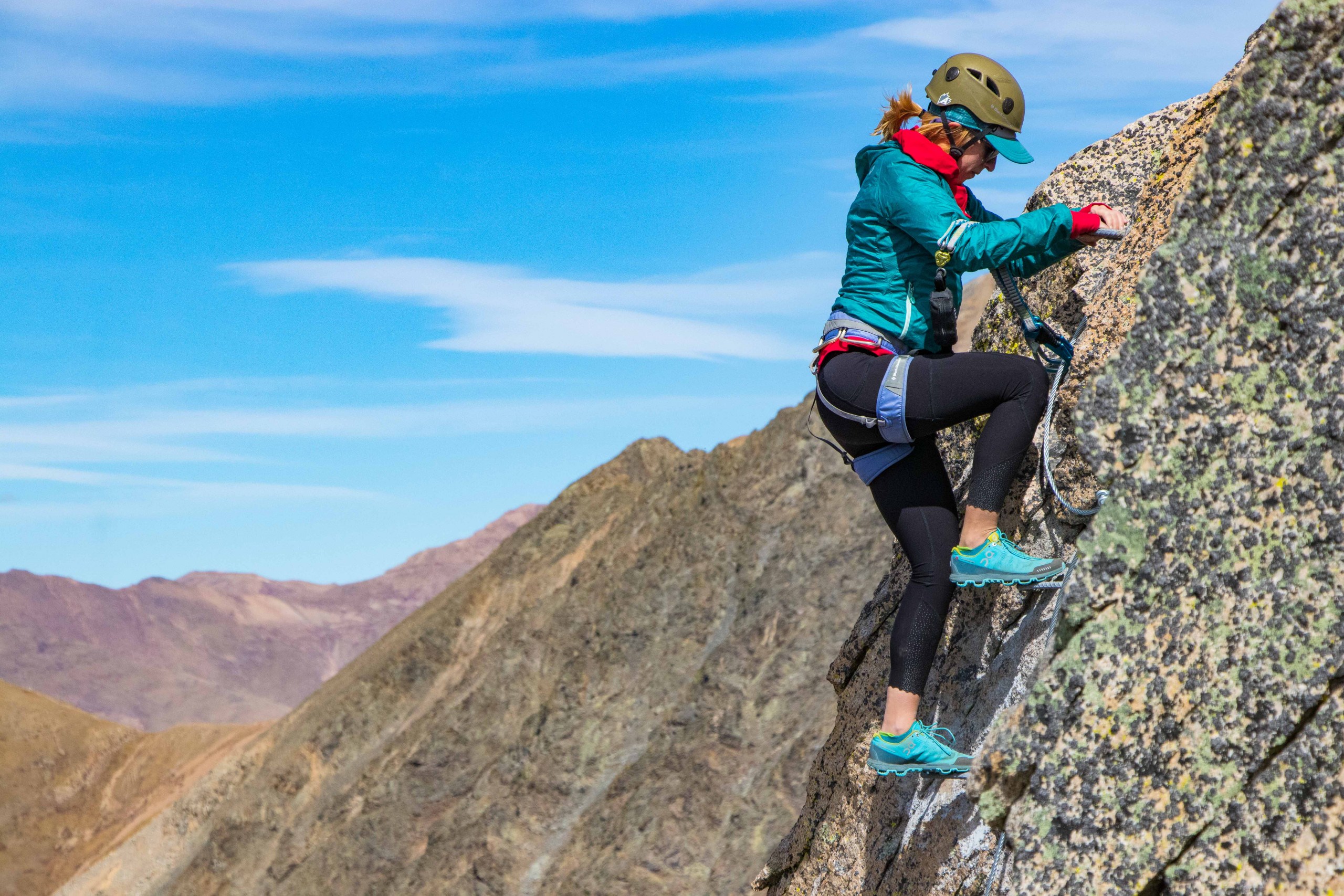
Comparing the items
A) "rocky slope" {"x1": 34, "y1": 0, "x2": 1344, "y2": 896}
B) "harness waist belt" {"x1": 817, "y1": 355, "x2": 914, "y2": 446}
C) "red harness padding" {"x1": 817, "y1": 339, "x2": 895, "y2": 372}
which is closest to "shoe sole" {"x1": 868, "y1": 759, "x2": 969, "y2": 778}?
"rocky slope" {"x1": 34, "y1": 0, "x2": 1344, "y2": 896}

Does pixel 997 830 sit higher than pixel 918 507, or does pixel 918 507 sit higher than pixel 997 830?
pixel 918 507

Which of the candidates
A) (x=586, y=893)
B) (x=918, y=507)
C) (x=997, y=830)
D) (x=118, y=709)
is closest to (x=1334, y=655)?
(x=997, y=830)

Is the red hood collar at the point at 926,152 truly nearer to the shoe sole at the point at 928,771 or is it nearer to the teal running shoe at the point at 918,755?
the teal running shoe at the point at 918,755

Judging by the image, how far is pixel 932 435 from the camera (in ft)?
17.7

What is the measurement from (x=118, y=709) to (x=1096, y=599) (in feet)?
582

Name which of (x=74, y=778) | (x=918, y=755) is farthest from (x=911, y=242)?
(x=74, y=778)

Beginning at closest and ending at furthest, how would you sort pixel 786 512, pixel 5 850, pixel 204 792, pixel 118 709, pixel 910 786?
pixel 910 786 < pixel 786 512 < pixel 204 792 < pixel 5 850 < pixel 118 709

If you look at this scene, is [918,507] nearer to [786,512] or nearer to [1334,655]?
[1334,655]

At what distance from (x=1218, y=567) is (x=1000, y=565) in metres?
1.02

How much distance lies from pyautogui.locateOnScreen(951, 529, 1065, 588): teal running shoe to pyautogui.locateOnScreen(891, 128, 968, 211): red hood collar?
4.80 feet

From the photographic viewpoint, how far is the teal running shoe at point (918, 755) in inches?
203

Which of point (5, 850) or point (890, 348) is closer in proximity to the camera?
point (890, 348)

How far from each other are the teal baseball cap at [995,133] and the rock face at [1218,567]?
3.63ft

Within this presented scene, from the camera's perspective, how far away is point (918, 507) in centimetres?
536
